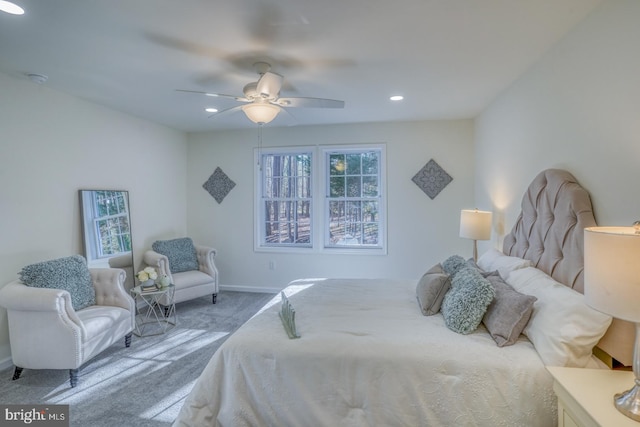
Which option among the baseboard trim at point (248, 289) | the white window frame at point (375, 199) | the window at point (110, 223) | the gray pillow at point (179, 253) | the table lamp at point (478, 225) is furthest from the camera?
the baseboard trim at point (248, 289)

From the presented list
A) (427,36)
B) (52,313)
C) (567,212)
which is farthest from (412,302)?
(52,313)

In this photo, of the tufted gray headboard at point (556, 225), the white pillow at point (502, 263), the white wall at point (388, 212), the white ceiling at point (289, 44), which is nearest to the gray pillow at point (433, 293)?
the white pillow at point (502, 263)

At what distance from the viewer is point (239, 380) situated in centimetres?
174

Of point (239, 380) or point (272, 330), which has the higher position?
point (272, 330)

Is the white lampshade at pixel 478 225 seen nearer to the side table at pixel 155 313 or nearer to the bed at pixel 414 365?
the bed at pixel 414 365

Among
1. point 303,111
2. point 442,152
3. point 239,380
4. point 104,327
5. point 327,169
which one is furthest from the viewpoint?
point 327,169

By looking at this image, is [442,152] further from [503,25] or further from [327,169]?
[503,25]

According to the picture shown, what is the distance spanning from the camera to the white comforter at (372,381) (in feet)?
5.03

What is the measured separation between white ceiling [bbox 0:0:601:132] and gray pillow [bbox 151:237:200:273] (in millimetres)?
1909

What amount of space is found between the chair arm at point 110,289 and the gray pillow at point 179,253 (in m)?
1.17

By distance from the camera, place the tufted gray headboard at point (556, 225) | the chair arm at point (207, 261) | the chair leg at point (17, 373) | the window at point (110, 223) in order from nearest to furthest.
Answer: the tufted gray headboard at point (556, 225)
the chair leg at point (17, 373)
the window at point (110, 223)
the chair arm at point (207, 261)

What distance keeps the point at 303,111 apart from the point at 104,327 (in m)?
3.08

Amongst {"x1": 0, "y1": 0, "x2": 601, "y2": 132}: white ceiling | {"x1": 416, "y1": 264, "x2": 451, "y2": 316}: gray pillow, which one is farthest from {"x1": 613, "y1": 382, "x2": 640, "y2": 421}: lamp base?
{"x1": 0, "y1": 0, "x2": 601, "y2": 132}: white ceiling

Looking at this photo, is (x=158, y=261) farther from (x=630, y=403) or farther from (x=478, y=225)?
(x=630, y=403)
